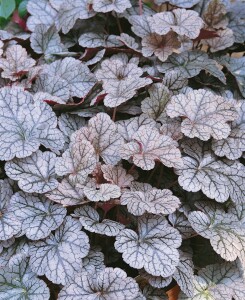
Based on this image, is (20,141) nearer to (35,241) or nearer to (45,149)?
(45,149)

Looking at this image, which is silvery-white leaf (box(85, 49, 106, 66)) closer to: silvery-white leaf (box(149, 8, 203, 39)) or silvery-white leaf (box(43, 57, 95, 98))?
silvery-white leaf (box(43, 57, 95, 98))

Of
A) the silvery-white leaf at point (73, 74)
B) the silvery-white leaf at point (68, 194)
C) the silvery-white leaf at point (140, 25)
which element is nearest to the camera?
the silvery-white leaf at point (68, 194)

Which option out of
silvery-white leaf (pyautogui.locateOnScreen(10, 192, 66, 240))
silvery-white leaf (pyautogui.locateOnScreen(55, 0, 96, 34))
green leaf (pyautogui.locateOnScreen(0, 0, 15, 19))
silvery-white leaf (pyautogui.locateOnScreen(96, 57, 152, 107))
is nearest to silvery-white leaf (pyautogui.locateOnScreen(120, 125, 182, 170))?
silvery-white leaf (pyautogui.locateOnScreen(96, 57, 152, 107))

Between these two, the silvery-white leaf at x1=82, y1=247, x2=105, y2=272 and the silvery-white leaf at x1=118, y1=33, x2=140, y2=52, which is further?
the silvery-white leaf at x1=118, y1=33, x2=140, y2=52

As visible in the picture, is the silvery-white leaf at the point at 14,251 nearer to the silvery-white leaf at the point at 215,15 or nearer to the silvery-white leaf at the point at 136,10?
the silvery-white leaf at the point at 136,10

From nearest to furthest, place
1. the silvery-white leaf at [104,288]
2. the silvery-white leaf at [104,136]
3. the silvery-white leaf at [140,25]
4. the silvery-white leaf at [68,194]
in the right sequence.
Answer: the silvery-white leaf at [104,288] → the silvery-white leaf at [68,194] → the silvery-white leaf at [104,136] → the silvery-white leaf at [140,25]

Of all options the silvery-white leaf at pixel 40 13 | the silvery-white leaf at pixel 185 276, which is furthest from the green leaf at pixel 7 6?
the silvery-white leaf at pixel 185 276

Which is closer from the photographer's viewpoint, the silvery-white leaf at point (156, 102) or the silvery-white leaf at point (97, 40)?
the silvery-white leaf at point (156, 102)
